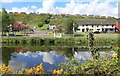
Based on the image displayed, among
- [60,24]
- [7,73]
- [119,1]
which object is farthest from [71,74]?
[60,24]

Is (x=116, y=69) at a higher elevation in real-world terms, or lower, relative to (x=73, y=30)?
higher

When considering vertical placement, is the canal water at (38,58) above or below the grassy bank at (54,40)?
above

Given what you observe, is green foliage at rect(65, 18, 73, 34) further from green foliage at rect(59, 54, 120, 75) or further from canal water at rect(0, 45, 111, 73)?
green foliage at rect(59, 54, 120, 75)

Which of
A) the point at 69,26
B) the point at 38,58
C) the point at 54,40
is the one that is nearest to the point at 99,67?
the point at 38,58

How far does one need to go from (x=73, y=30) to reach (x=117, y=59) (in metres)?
13.8

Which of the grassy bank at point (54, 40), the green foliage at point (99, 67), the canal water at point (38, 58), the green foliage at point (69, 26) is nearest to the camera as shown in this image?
the green foliage at point (99, 67)

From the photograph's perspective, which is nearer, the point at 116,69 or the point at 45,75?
the point at 116,69

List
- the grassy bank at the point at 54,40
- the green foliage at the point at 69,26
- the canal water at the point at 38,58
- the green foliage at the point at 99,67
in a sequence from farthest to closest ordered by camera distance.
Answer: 1. the green foliage at the point at 69,26
2. the grassy bank at the point at 54,40
3. the canal water at the point at 38,58
4. the green foliage at the point at 99,67

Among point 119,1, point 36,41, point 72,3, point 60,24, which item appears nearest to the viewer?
point 119,1

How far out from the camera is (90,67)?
2307mm

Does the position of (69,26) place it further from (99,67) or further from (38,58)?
(99,67)

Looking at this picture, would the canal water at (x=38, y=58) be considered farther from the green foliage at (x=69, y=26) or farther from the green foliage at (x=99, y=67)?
the green foliage at (x=69, y=26)

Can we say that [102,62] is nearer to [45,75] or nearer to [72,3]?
[45,75]

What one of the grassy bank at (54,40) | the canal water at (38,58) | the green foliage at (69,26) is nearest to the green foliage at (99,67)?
the canal water at (38,58)
